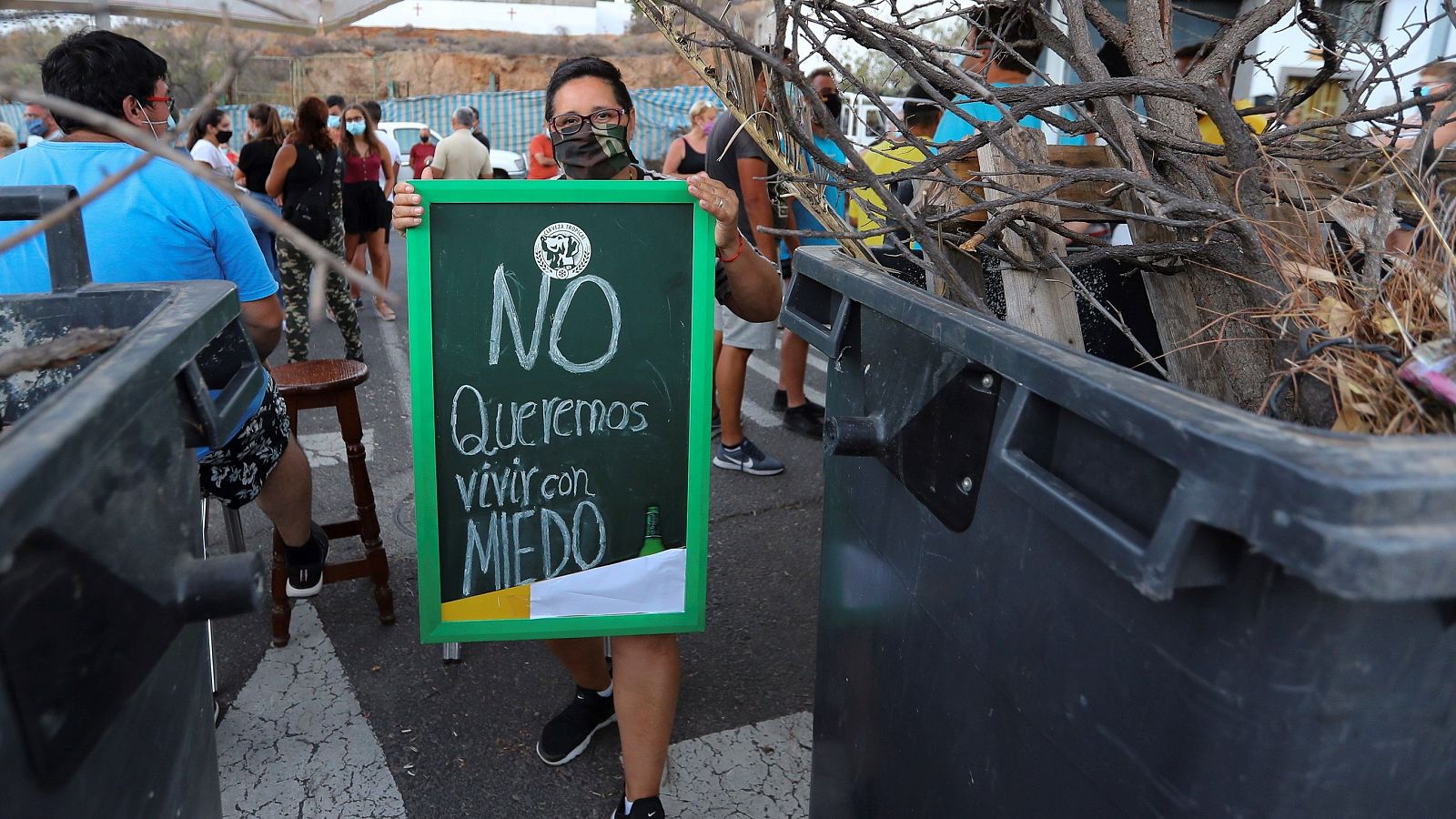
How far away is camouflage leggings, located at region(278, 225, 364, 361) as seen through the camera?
6047mm

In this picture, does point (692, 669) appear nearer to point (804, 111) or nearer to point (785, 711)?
point (785, 711)

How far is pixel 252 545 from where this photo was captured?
381 centimetres

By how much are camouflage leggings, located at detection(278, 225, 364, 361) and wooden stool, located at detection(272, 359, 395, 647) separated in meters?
2.98

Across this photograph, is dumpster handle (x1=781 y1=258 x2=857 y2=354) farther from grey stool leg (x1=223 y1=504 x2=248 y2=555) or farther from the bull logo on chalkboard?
grey stool leg (x1=223 y1=504 x2=248 y2=555)

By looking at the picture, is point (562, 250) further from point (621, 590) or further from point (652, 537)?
point (621, 590)

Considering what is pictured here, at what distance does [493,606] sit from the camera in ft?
7.56

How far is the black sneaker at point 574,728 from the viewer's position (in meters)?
2.61

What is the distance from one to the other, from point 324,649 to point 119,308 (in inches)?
74.0

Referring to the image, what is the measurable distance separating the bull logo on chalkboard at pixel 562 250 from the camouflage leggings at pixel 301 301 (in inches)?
168

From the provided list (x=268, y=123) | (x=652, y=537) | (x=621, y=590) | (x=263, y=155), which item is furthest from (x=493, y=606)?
(x=268, y=123)

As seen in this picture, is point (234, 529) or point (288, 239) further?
point (234, 529)

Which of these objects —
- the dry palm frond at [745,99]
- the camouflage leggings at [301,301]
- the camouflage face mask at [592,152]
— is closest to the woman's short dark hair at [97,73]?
the camouflage face mask at [592,152]

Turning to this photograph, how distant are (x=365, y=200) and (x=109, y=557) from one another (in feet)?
23.2

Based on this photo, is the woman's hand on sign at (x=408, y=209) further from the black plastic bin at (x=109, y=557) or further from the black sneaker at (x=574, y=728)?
the black sneaker at (x=574, y=728)
